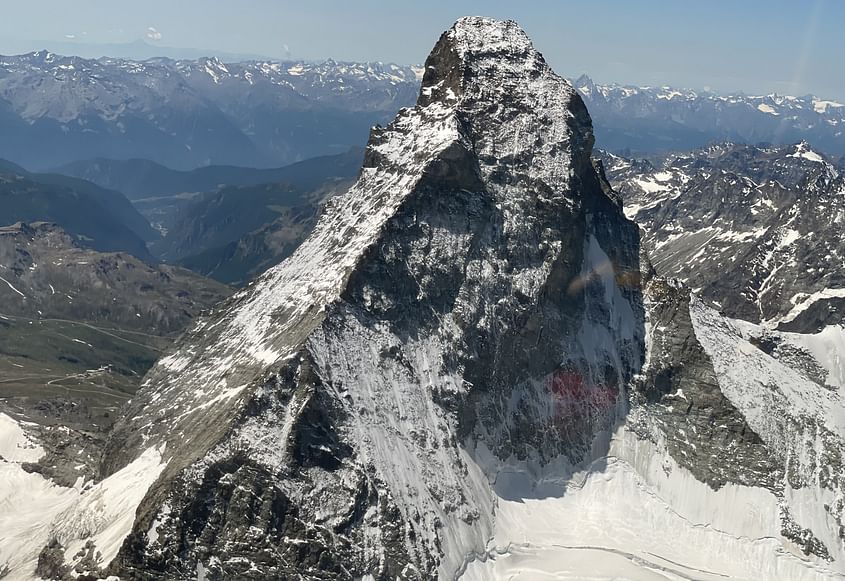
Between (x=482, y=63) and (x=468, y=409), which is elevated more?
(x=482, y=63)

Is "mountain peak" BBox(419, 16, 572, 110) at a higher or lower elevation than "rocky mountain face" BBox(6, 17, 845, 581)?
higher

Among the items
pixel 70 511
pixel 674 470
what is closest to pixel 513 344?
pixel 674 470

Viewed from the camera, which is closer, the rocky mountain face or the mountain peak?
the rocky mountain face

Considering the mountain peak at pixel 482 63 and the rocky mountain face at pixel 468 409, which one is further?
the mountain peak at pixel 482 63

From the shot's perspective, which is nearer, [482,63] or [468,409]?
[468,409]

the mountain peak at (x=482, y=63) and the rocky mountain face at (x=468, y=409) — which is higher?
the mountain peak at (x=482, y=63)

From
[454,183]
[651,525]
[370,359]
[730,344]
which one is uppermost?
[454,183]

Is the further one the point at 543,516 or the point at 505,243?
the point at 505,243

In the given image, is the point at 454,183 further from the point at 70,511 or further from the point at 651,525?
the point at 70,511
